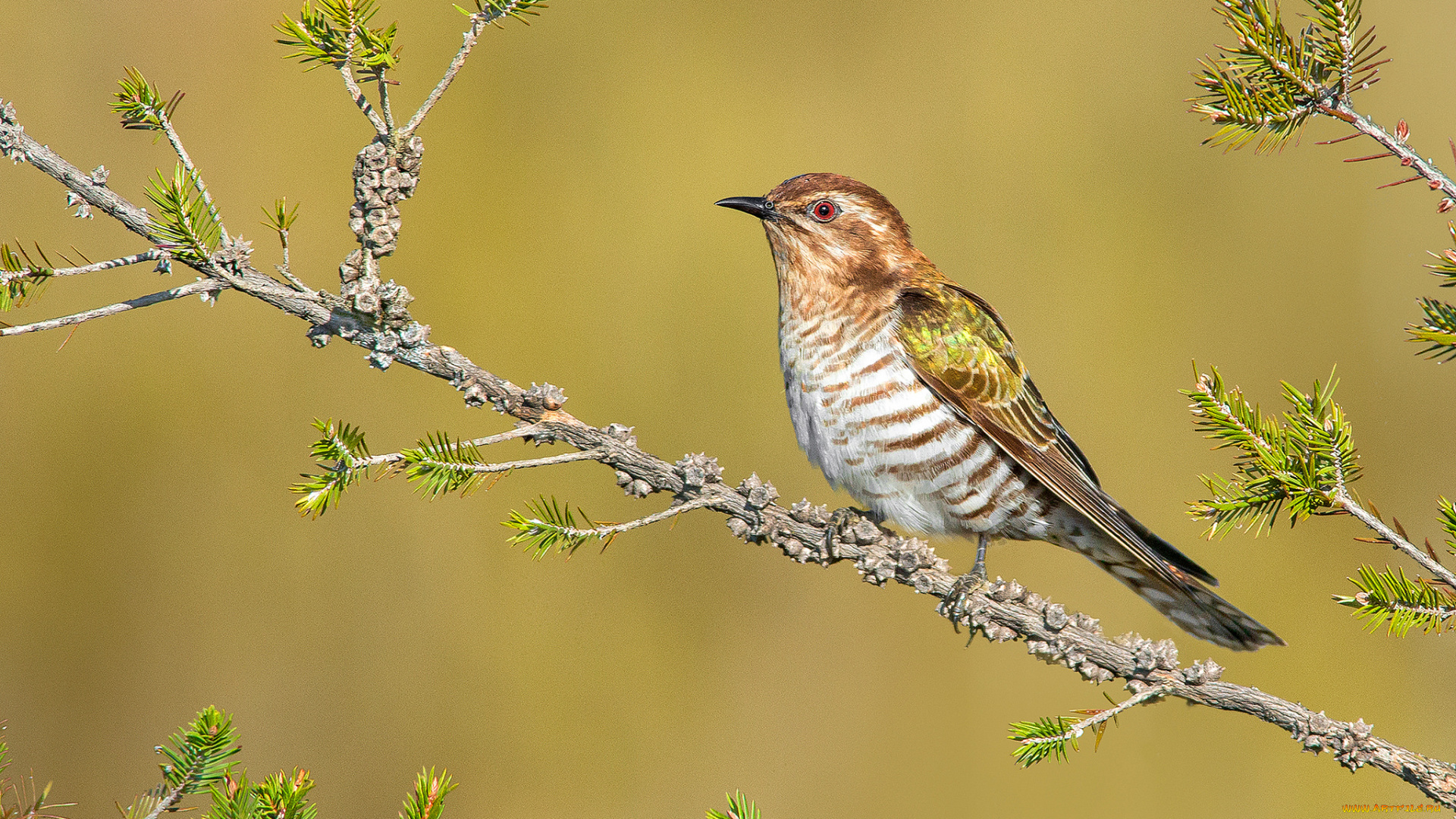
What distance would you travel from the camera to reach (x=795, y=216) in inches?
145

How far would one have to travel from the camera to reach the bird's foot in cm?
260

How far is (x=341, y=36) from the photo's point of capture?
Result: 1829 mm

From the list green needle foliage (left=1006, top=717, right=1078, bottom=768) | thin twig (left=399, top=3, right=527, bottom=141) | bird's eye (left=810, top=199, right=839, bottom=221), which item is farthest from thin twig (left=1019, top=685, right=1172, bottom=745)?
bird's eye (left=810, top=199, right=839, bottom=221)

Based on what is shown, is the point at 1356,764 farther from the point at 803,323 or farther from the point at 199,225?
the point at 199,225

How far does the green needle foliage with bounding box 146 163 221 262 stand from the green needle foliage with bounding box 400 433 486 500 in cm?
57

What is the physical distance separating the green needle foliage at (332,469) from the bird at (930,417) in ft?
5.71

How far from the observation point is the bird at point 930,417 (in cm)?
328

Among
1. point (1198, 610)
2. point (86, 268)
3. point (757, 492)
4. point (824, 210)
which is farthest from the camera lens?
point (824, 210)

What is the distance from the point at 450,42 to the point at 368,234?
3253 mm

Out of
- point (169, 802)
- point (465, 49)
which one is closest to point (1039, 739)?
point (169, 802)

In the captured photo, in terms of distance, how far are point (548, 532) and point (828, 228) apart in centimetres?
195

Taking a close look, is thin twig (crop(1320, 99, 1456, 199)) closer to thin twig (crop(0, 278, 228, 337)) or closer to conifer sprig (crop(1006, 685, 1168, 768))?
conifer sprig (crop(1006, 685, 1168, 768))

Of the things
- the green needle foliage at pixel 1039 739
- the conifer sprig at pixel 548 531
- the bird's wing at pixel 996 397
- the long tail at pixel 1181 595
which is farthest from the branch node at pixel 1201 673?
the conifer sprig at pixel 548 531

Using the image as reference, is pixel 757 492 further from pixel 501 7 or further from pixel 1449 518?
pixel 1449 518
